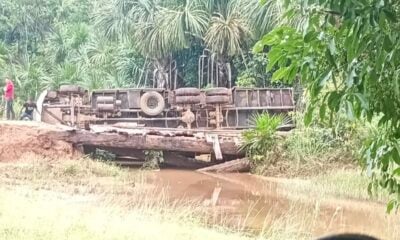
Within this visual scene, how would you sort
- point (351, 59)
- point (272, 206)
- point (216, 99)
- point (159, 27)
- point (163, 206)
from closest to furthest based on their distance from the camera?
point (351, 59) → point (163, 206) → point (272, 206) → point (216, 99) → point (159, 27)

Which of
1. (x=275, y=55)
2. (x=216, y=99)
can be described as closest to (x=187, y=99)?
(x=216, y=99)

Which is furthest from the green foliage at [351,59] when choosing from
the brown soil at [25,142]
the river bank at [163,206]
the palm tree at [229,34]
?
the palm tree at [229,34]

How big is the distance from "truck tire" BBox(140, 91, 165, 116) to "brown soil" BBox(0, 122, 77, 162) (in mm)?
3441

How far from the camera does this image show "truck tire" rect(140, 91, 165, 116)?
51.8ft

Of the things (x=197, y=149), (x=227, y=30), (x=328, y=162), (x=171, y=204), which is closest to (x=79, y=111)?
(x=197, y=149)

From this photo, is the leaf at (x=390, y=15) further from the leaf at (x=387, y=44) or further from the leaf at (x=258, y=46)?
the leaf at (x=258, y=46)

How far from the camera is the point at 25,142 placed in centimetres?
1248

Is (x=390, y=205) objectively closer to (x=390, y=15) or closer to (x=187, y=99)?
(x=390, y=15)

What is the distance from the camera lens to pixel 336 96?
1.68 metres

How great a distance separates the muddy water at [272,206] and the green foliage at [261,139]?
0.53m

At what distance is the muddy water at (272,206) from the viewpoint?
7469mm

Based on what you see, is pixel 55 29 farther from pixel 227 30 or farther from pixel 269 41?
pixel 269 41

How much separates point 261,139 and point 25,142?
15.3 ft

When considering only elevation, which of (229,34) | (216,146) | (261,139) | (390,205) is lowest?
(216,146)
